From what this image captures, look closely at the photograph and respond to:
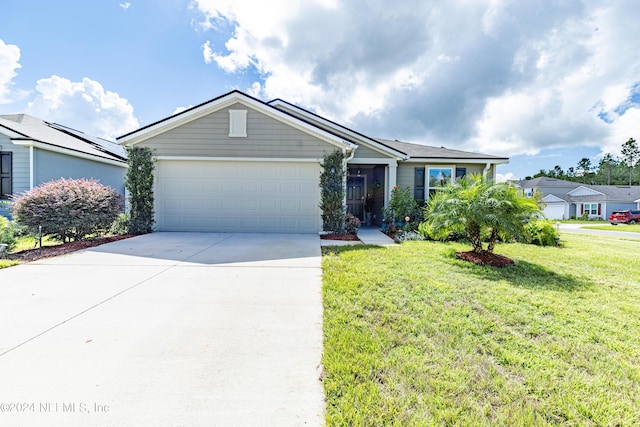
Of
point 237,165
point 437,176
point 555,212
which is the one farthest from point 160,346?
point 555,212

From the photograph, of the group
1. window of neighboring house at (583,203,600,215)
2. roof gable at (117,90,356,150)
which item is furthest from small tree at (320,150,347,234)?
window of neighboring house at (583,203,600,215)

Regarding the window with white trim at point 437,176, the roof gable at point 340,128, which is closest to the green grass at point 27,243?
the roof gable at point 340,128

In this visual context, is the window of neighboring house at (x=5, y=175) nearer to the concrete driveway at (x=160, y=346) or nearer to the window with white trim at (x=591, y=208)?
the concrete driveway at (x=160, y=346)

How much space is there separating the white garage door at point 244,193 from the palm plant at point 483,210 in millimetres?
4503

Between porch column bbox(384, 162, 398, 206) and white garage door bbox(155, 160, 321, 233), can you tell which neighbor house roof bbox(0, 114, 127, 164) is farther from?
porch column bbox(384, 162, 398, 206)

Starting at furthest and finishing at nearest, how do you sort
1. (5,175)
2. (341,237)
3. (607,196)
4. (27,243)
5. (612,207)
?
(607,196) → (612,207) → (5,175) → (341,237) → (27,243)

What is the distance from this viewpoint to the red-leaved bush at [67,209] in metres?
7.13

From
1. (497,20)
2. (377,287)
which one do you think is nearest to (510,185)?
(377,287)

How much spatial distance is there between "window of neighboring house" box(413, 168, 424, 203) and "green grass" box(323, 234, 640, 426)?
283 inches

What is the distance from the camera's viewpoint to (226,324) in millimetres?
3111

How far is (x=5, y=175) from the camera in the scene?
406 inches

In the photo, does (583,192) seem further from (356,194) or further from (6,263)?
(6,263)

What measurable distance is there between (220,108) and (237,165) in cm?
205

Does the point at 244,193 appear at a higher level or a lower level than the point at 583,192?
lower
